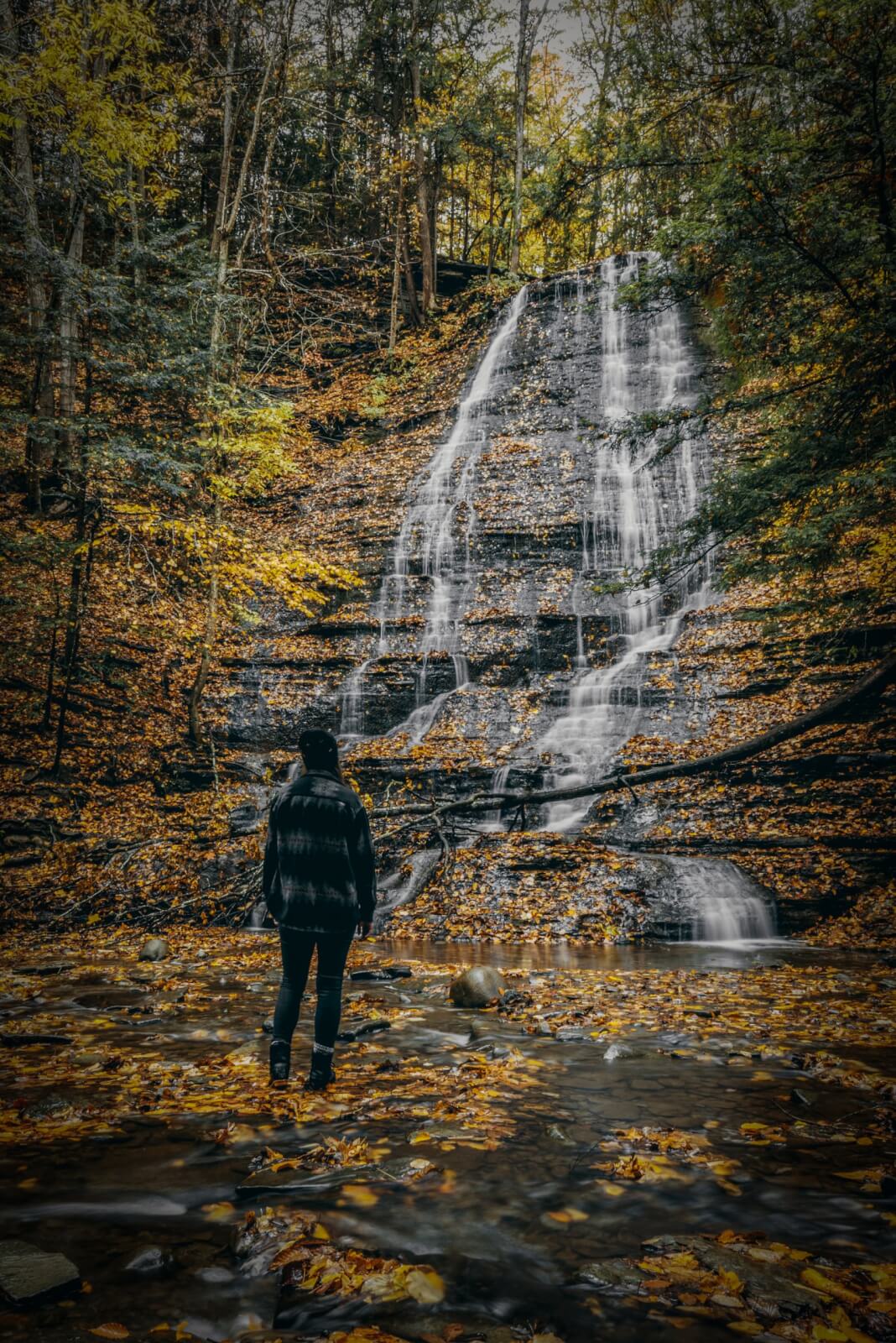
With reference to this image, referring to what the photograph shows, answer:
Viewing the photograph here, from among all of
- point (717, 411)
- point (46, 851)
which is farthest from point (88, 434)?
point (717, 411)

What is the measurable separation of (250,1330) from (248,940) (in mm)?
7085

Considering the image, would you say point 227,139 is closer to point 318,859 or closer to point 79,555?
point 79,555

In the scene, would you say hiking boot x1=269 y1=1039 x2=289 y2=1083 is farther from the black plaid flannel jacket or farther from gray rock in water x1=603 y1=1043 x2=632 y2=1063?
gray rock in water x1=603 y1=1043 x2=632 y2=1063

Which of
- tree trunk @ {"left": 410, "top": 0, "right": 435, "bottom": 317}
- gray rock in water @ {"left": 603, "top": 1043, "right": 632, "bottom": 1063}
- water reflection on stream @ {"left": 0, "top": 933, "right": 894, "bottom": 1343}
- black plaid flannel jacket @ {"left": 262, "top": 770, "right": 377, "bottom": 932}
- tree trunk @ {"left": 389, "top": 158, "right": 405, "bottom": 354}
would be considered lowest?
gray rock in water @ {"left": 603, "top": 1043, "right": 632, "bottom": 1063}

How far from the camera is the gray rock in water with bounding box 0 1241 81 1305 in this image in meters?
2.06

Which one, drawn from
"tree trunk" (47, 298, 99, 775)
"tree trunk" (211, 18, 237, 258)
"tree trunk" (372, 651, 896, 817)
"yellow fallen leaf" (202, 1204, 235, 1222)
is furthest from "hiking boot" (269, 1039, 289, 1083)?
"tree trunk" (211, 18, 237, 258)

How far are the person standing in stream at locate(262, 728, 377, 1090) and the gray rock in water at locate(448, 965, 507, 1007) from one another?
200 centimetres

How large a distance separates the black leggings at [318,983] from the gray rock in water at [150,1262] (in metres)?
1.54

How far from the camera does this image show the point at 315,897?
153 inches

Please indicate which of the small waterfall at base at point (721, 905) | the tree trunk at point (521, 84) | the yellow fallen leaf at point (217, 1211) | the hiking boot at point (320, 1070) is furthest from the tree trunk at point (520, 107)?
the yellow fallen leaf at point (217, 1211)

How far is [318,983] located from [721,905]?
6902 mm

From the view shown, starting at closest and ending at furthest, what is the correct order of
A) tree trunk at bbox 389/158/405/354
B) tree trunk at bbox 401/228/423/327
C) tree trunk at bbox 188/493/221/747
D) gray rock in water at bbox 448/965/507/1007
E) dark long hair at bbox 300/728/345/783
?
dark long hair at bbox 300/728/345/783 < gray rock in water at bbox 448/965/507/1007 < tree trunk at bbox 188/493/221/747 < tree trunk at bbox 389/158/405/354 < tree trunk at bbox 401/228/423/327

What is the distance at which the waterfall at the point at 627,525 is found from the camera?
1306cm

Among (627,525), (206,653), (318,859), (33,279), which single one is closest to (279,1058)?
(318,859)
